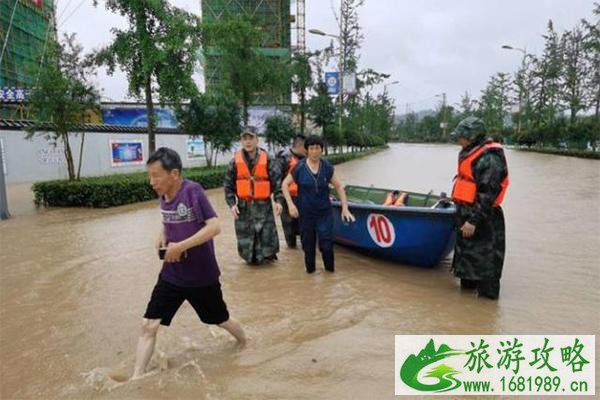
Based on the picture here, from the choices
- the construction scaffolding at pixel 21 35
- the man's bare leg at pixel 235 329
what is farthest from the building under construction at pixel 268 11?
the man's bare leg at pixel 235 329

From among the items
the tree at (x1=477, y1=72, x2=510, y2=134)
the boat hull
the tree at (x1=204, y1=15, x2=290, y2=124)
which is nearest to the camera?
the boat hull

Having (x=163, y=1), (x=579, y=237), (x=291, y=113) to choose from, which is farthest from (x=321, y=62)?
(x=579, y=237)

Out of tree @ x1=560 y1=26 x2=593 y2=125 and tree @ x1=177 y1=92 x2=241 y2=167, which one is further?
tree @ x1=560 y1=26 x2=593 y2=125

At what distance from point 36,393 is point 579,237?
321 inches

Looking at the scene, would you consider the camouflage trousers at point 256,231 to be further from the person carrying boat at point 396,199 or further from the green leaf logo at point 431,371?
the green leaf logo at point 431,371

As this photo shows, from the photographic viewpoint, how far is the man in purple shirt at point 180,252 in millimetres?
3135

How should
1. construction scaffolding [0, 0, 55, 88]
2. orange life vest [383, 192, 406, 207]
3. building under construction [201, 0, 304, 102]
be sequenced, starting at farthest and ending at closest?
1. building under construction [201, 0, 304, 102]
2. construction scaffolding [0, 0, 55, 88]
3. orange life vest [383, 192, 406, 207]

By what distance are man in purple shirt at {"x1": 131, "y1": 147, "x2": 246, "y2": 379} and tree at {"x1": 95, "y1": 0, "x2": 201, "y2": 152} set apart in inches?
467

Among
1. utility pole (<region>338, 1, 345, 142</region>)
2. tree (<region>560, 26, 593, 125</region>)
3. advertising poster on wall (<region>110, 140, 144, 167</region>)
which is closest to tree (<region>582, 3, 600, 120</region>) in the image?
tree (<region>560, 26, 593, 125</region>)

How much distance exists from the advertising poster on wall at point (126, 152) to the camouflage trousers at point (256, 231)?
1550cm

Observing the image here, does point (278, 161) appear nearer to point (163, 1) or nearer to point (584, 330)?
point (584, 330)

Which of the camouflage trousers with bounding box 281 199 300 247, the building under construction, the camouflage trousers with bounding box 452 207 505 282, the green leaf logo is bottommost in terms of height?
the green leaf logo

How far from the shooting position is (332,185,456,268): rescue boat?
5562 millimetres

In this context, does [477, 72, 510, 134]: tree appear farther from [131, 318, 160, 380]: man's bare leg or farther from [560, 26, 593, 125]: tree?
[131, 318, 160, 380]: man's bare leg
